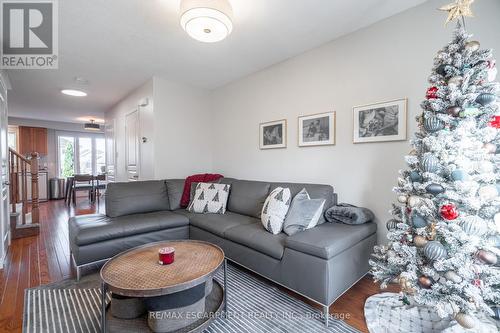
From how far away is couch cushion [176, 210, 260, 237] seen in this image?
2.40m

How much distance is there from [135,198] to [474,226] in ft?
10.3

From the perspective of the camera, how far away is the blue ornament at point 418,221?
1447 mm

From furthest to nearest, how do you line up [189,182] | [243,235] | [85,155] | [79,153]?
[85,155]
[79,153]
[189,182]
[243,235]

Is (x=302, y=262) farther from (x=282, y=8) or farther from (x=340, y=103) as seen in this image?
(x=282, y=8)

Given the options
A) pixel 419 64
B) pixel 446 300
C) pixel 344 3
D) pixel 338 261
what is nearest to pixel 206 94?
pixel 344 3

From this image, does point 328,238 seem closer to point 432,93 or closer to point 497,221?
point 497,221

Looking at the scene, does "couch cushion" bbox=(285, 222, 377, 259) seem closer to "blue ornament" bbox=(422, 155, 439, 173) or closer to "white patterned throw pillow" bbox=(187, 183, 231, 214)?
"blue ornament" bbox=(422, 155, 439, 173)

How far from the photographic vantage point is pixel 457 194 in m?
1.32

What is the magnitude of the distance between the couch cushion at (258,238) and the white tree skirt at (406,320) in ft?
2.50

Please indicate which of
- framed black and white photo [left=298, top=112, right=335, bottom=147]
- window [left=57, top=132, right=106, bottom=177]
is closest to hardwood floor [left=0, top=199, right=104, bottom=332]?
framed black and white photo [left=298, top=112, right=335, bottom=147]

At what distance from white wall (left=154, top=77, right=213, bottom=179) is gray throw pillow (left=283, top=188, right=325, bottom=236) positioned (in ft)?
7.81

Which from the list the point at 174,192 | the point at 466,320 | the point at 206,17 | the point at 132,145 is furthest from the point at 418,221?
the point at 132,145

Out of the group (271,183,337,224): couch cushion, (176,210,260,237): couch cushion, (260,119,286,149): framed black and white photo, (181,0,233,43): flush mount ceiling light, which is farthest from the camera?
(260,119,286,149): framed black and white photo

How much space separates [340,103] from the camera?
2.46 metres
